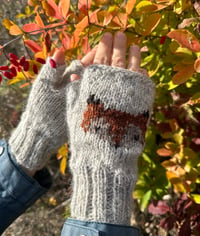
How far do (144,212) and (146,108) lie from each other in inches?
51.5

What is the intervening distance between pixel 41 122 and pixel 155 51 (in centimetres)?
52

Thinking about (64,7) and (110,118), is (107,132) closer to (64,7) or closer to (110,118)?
(110,118)

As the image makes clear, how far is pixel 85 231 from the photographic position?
0.79m

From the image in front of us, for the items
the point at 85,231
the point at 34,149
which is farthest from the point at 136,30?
the point at 85,231

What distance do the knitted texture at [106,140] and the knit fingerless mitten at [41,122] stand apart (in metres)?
0.09

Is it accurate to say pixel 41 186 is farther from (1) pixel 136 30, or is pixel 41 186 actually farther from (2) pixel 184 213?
(2) pixel 184 213

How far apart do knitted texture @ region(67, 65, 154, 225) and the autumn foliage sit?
148 millimetres

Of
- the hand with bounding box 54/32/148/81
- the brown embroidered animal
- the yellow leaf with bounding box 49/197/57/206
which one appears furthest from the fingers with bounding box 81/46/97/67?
the yellow leaf with bounding box 49/197/57/206

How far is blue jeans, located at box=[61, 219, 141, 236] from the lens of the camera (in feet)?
2.58

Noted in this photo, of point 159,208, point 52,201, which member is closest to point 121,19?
point 159,208

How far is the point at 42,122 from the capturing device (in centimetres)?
95

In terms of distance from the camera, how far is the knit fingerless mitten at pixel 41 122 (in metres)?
0.93

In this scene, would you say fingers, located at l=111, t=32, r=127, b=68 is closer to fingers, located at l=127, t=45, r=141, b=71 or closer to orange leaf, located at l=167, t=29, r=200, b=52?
fingers, located at l=127, t=45, r=141, b=71

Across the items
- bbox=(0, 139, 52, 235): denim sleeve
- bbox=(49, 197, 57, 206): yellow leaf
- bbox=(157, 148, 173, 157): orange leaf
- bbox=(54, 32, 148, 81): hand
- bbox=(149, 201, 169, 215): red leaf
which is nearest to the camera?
bbox=(54, 32, 148, 81): hand
